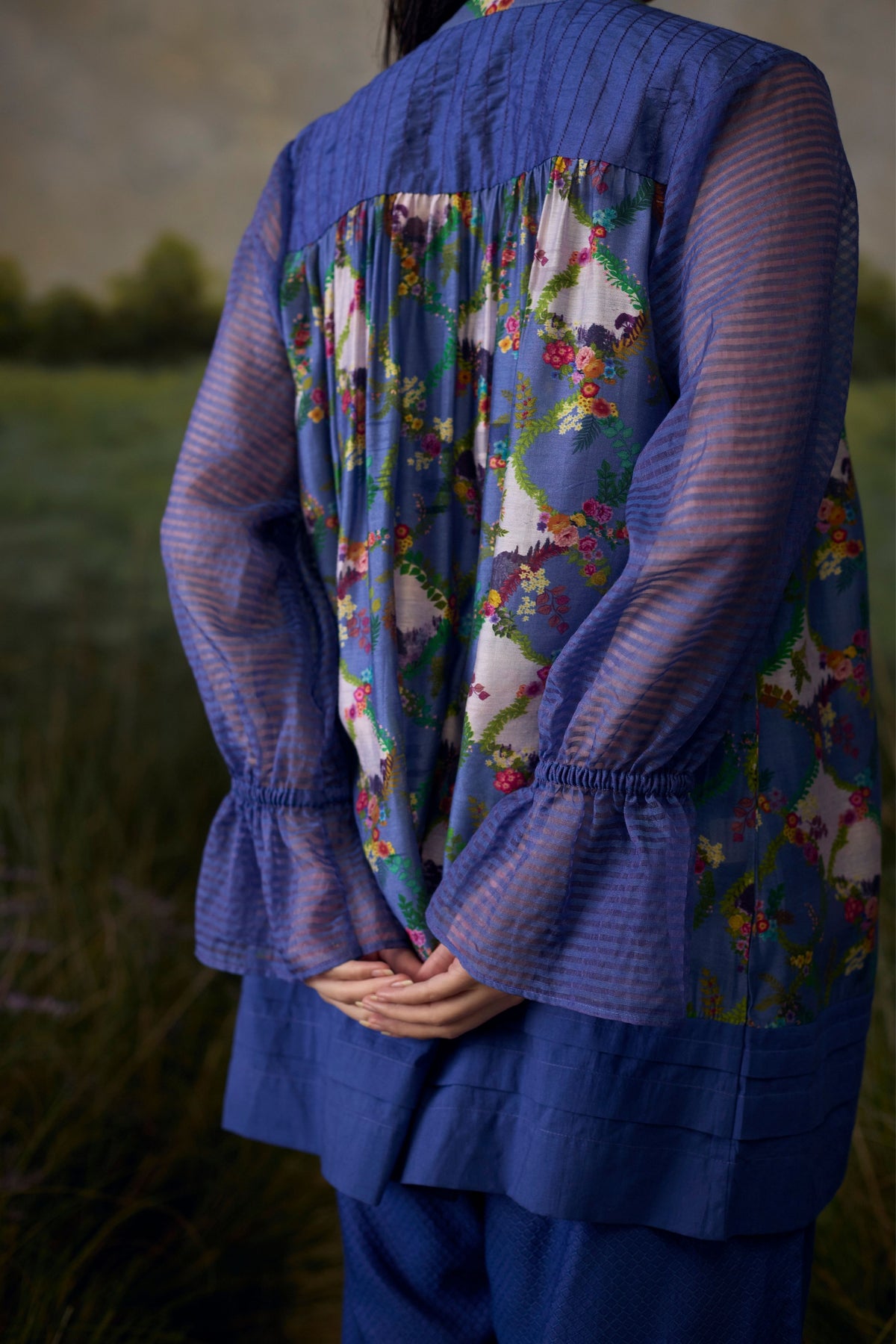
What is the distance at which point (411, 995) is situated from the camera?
1.92ft

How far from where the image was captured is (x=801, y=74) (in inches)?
20.5

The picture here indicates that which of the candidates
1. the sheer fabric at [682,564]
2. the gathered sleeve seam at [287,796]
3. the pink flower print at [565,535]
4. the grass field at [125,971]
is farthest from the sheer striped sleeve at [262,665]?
the grass field at [125,971]

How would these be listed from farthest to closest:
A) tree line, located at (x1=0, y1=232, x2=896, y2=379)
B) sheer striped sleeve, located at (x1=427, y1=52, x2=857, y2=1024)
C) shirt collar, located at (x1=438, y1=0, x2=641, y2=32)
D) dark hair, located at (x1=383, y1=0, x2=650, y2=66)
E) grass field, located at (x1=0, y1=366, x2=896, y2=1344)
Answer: tree line, located at (x1=0, y1=232, x2=896, y2=379), grass field, located at (x1=0, y1=366, x2=896, y2=1344), dark hair, located at (x1=383, y1=0, x2=650, y2=66), shirt collar, located at (x1=438, y1=0, x2=641, y2=32), sheer striped sleeve, located at (x1=427, y1=52, x2=857, y2=1024)

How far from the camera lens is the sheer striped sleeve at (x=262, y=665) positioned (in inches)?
26.0

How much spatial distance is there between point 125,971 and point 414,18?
48.3 inches

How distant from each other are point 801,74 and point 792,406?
0.19m

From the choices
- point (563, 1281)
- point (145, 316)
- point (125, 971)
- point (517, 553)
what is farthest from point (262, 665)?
point (145, 316)

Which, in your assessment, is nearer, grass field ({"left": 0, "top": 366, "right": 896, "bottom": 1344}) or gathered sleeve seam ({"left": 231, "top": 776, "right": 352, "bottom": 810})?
gathered sleeve seam ({"left": 231, "top": 776, "right": 352, "bottom": 810})

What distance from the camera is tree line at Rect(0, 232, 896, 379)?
207cm

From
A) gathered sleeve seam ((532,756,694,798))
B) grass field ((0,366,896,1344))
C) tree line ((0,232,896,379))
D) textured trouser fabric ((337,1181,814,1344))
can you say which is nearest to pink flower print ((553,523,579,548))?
gathered sleeve seam ((532,756,694,798))

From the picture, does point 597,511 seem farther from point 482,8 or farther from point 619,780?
point 482,8

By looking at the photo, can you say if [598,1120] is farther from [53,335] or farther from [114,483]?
[53,335]

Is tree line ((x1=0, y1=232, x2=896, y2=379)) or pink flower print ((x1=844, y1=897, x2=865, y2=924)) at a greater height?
tree line ((x1=0, y1=232, x2=896, y2=379))

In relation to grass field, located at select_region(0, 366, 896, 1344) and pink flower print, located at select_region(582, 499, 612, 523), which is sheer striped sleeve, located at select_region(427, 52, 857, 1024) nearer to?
pink flower print, located at select_region(582, 499, 612, 523)
